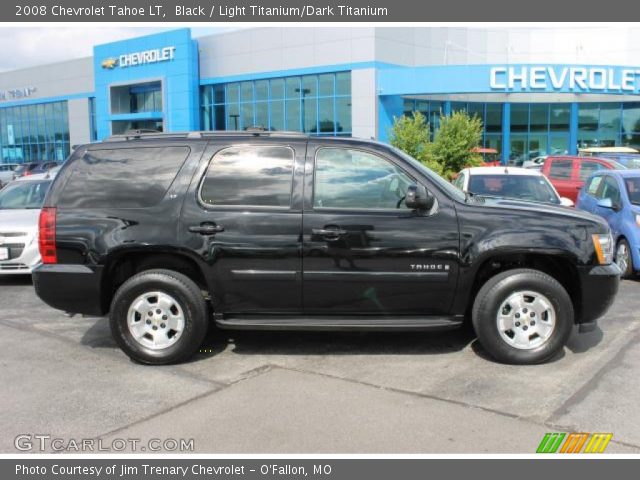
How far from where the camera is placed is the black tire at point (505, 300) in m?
5.11

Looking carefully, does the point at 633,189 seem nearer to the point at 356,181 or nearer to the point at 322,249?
the point at 356,181

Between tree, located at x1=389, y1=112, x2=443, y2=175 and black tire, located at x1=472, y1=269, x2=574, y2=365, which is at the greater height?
tree, located at x1=389, y1=112, x2=443, y2=175

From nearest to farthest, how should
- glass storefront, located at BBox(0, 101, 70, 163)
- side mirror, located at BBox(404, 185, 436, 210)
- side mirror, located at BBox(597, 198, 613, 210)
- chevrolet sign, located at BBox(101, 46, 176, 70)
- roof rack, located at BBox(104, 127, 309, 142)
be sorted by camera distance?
1. side mirror, located at BBox(404, 185, 436, 210)
2. roof rack, located at BBox(104, 127, 309, 142)
3. side mirror, located at BBox(597, 198, 613, 210)
4. chevrolet sign, located at BBox(101, 46, 176, 70)
5. glass storefront, located at BBox(0, 101, 70, 163)

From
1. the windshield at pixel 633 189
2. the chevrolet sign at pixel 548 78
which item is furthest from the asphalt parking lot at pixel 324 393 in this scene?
the chevrolet sign at pixel 548 78

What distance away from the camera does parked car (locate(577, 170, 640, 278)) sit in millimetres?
8562

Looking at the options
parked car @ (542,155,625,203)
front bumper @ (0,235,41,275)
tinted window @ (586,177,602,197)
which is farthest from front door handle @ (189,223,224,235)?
parked car @ (542,155,625,203)

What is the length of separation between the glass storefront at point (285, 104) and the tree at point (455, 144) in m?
10.9

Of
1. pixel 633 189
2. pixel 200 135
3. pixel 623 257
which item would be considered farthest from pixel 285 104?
pixel 200 135

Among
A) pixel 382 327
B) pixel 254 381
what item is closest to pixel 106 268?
pixel 254 381

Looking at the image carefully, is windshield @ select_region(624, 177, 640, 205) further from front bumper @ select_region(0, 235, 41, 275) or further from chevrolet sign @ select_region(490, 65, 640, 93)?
chevrolet sign @ select_region(490, 65, 640, 93)

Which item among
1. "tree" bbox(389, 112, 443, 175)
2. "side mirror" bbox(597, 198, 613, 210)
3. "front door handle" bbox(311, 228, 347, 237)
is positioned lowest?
"side mirror" bbox(597, 198, 613, 210)

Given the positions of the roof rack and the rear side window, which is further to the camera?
the roof rack

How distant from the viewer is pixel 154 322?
5.28 meters

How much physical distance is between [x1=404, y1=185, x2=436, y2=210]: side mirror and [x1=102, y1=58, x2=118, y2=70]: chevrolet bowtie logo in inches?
1744
